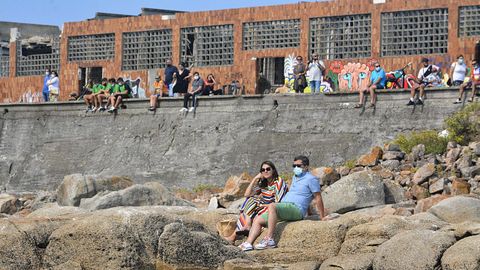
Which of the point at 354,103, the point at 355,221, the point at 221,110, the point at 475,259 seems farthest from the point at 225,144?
the point at 475,259

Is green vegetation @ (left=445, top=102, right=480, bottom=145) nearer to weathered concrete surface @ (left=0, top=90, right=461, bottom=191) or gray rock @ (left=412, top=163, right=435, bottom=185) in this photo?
weathered concrete surface @ (left=0, top=90, right=461, bottom=191)

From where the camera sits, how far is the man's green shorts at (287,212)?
20.5 metres

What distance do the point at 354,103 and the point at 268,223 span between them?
14294 millimetres

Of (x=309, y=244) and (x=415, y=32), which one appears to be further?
(x=415, y=32)

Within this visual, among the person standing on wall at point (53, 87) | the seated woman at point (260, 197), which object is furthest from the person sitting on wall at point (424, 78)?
the person standing on wall at point (53, 87)

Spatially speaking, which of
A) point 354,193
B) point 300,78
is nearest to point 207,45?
point 300,78

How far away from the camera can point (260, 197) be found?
2125 centimetres

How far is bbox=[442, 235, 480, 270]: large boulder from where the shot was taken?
17656mm

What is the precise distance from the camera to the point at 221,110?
36.7m

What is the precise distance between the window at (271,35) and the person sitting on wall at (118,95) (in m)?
5.00

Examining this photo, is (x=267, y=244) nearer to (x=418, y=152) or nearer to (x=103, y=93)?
(x=418, y=152)

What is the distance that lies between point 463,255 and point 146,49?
2805 centimetres

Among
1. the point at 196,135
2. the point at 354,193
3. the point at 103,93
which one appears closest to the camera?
the point at 354,193

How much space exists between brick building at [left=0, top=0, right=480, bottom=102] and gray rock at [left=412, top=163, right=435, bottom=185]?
872 centimetres
